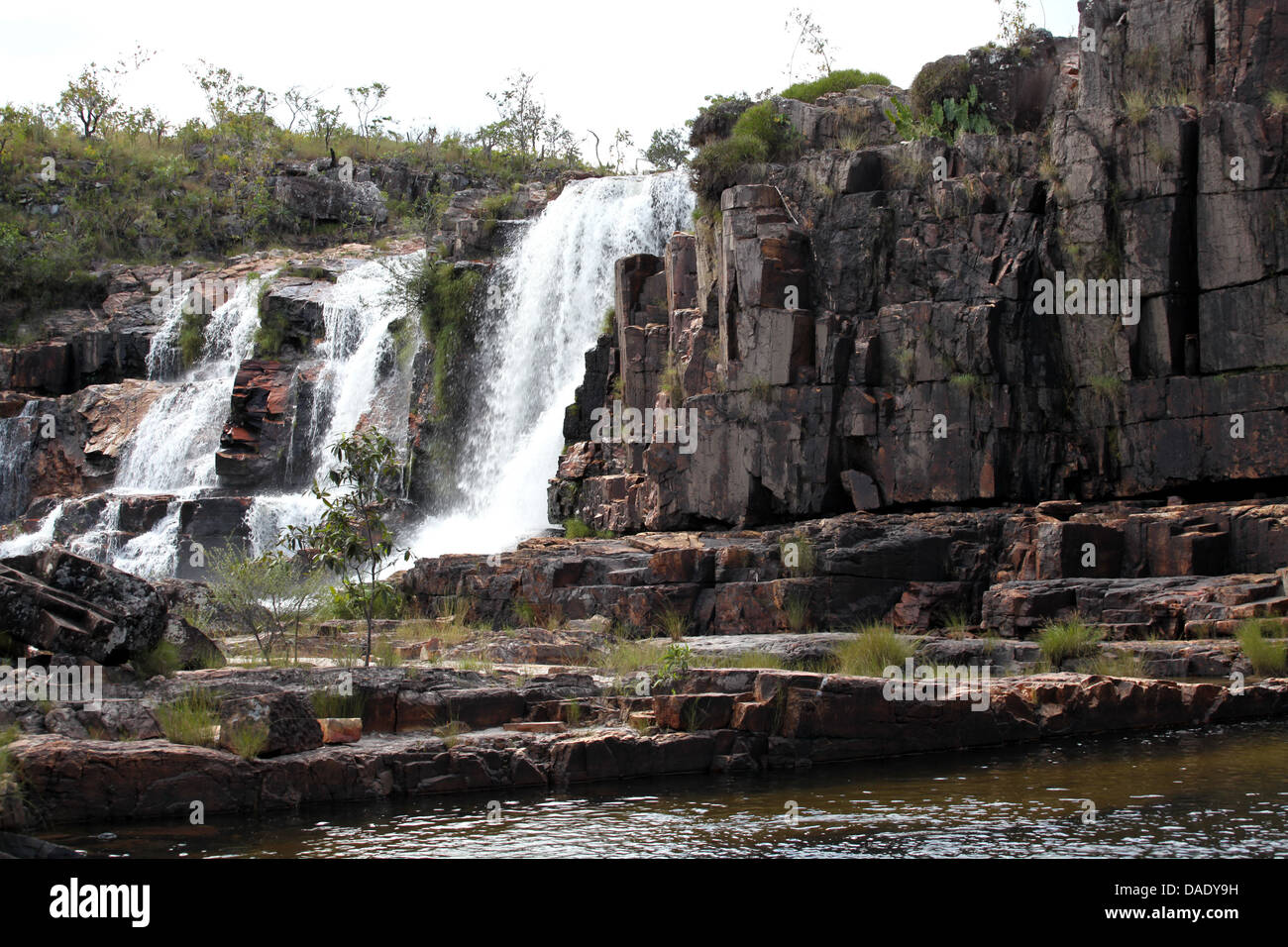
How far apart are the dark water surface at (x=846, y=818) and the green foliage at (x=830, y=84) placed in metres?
25.8

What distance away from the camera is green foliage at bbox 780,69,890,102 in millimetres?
35312

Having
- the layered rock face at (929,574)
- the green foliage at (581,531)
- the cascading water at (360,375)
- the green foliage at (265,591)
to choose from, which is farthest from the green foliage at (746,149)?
the green foliage at (265,591)

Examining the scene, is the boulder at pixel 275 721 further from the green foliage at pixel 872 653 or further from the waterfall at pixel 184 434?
the waterfall at pixel 184 434

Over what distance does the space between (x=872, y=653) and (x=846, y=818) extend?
651cm

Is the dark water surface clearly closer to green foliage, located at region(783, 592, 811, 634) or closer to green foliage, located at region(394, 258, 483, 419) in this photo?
green foliage, located at region(783, 592, 811, 634)

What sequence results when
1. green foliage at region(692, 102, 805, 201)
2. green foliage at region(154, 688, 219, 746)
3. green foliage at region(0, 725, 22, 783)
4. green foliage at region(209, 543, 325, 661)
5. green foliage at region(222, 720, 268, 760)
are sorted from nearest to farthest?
green foliage at region(0, 725, 22, 783)
green foliage at region(222, 720, 268, 760)
green foliage at region(154, 688, 219, 746)
green foliage at region(209, 543, 325, 661)
green foliage at region(692, 102, 805, 201)

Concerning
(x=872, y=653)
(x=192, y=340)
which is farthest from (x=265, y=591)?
(x=192, y=340)

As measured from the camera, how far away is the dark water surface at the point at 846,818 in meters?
9.78

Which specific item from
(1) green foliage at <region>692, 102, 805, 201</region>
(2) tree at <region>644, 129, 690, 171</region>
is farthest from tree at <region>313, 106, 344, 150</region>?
(1) green foliage at <region>692, 102, 805, 201</region>

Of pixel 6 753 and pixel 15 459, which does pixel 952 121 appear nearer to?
pixel 6 753

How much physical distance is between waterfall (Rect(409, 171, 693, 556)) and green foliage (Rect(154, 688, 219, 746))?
2124cm

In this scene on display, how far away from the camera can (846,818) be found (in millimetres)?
10805
